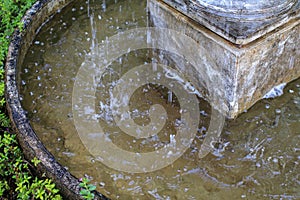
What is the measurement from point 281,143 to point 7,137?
1.89m

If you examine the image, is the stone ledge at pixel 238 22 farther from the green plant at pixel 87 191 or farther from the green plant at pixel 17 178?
the green plant at pixel 17 178

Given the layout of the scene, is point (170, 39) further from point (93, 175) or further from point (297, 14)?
point (93, 175)

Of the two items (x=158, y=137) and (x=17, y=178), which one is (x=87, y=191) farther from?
(x=158, y=137)

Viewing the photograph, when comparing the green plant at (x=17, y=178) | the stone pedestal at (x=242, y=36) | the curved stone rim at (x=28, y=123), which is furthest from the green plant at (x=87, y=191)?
the stone pedestal at (x=242, y=36)

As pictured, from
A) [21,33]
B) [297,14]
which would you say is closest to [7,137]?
[21,33]

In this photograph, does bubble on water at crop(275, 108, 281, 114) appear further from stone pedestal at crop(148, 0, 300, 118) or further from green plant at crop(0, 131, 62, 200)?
green plant at crop(0, 131, 62, 200)

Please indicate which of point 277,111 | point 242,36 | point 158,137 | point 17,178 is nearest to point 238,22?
point 242,36

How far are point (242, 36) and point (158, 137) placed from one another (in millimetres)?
948

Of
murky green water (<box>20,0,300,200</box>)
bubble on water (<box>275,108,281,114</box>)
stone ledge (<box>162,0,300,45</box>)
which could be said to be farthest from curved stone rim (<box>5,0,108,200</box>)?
bubble on water (<box>275,108,281,114</box>)

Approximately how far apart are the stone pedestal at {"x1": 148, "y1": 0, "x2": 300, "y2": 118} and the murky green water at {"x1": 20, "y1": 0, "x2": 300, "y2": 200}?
225 mm

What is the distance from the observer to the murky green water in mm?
3320

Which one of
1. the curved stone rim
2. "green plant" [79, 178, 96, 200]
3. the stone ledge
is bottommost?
"green plant" [79, 178, 96, 200]

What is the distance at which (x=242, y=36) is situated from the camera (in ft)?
10.6

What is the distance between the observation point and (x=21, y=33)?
13.2ft
